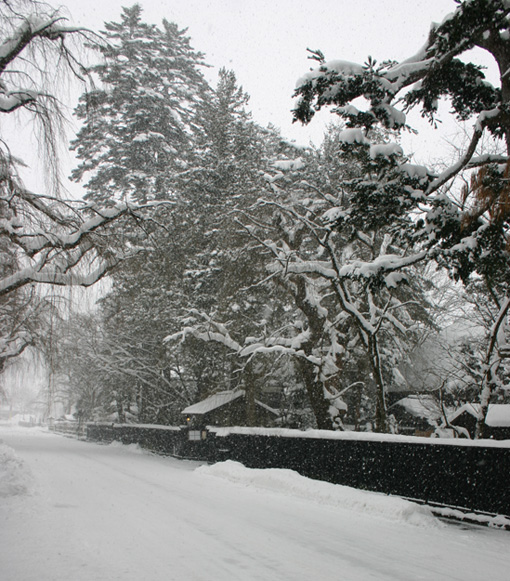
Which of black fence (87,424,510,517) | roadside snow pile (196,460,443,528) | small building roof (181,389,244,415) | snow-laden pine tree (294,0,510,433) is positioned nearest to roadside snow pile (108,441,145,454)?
small building roof (181,389,244,415)

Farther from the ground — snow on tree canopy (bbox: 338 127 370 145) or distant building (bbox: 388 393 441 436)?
snow on tree canopy (bbox: 338 127 370 145)

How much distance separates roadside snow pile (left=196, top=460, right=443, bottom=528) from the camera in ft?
30.6

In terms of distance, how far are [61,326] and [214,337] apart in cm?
1079

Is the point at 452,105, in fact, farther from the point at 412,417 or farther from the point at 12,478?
the point at 412,417

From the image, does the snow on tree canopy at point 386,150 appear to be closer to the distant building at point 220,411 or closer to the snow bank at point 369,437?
the snow bank at point 369,437

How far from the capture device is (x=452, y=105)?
9.16m

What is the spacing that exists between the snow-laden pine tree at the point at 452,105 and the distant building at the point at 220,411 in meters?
18.0

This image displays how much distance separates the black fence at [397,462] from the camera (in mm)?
9906

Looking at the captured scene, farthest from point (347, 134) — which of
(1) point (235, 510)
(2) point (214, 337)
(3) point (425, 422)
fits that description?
(3) point (425, 422)

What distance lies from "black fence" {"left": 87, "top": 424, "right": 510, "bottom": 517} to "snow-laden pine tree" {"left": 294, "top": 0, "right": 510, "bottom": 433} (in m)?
3.93

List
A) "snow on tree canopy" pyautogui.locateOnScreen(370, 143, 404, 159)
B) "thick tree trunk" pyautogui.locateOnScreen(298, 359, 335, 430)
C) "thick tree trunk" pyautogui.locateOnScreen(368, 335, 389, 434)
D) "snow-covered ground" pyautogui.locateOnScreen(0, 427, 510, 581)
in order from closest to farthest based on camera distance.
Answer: "snow-covered ground" pyautogui.locateOnScreen(0, 427, 510, 581), "snow on tree canopy" pyautogui.locateOnScreen(370, 143, 404, 159), "thick tree trunk" pyautogui.locateOnScreen(368, 335, 389, 434), "thick tree trunk" pyautogui.locateOnScreen(298, 359, 335, 430)

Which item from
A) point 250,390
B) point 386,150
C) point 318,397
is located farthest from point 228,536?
point 250,390

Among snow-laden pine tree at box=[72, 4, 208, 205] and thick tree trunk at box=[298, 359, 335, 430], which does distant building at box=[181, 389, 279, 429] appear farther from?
snow-laden pine tree at box=[72, 4, 208, 205]

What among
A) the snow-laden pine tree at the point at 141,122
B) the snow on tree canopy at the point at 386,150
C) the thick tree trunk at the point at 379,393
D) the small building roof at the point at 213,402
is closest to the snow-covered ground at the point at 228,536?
the thick tree trunk at the point at 379,393
